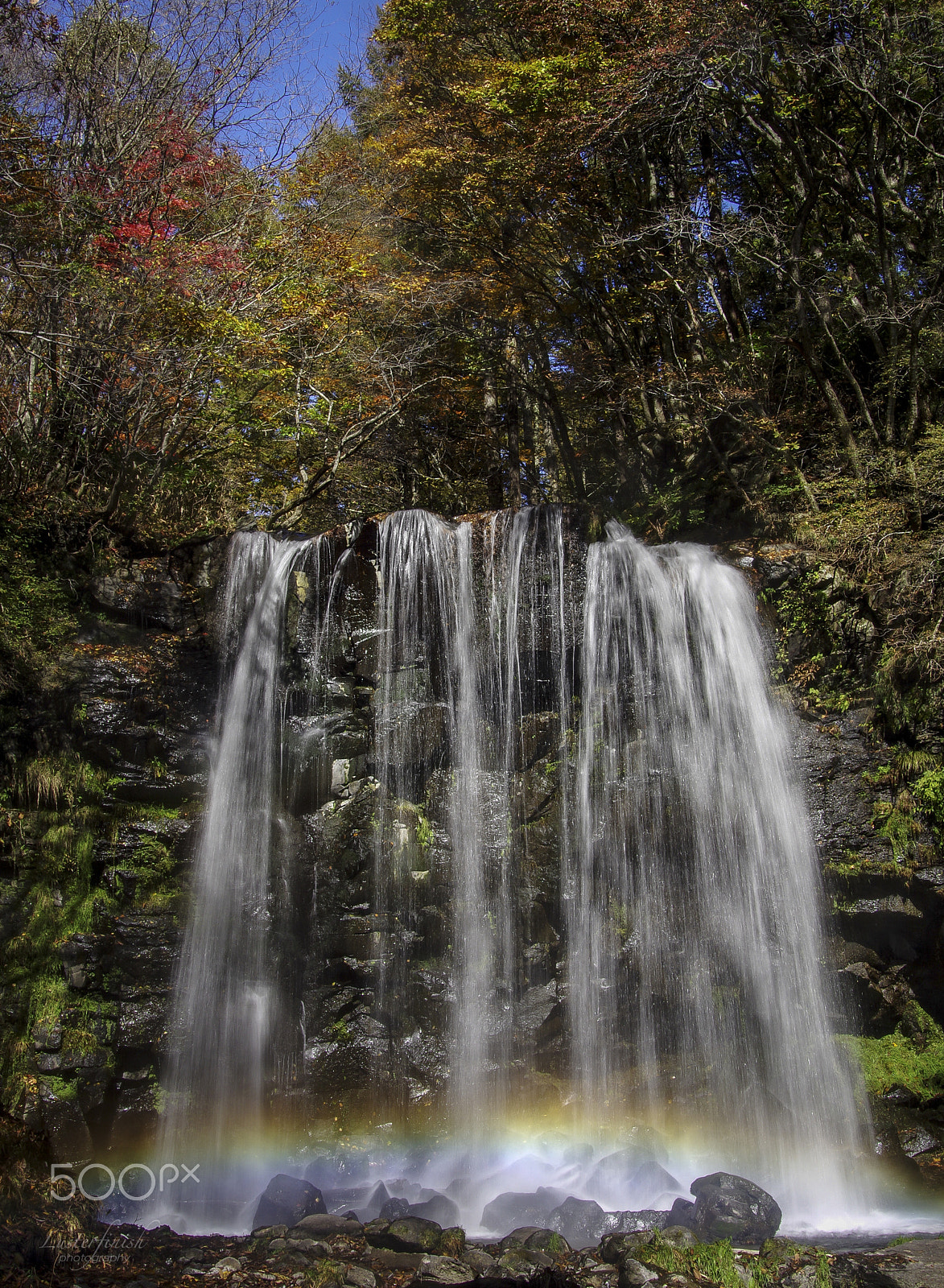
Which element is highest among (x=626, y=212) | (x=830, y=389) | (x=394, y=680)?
(x=626, y=212)

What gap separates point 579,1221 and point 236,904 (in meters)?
4.25

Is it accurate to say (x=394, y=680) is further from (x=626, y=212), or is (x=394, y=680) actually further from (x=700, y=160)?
(x=700, y=160)

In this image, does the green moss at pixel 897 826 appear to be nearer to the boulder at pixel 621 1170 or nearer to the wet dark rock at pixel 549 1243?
the boulder at pixel 621 1170

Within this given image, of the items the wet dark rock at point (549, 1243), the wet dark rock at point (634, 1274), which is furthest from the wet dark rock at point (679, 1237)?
the wet dark rock at point (549, 1243)

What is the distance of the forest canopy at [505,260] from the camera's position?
364 inches

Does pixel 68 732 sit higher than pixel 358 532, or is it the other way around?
pixel 358 532

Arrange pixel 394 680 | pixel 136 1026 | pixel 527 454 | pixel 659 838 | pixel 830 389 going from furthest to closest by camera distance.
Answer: pixel 527 454 < pixel 830 389 < pixel 394 680 < pixel 659 838 < pixel 136 1026

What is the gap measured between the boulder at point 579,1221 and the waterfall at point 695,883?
64.3 inches

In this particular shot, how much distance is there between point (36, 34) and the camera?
23.0ft

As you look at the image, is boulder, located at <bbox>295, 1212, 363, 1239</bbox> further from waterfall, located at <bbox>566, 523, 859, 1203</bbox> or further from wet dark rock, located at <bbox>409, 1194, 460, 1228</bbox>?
waterfall, located at <bbox>566, 523, 859, 1203</bbox>

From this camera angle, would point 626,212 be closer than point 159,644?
No

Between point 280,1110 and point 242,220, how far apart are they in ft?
36.1

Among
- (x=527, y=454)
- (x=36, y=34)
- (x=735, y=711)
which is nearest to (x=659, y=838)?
(x=735, y=711)

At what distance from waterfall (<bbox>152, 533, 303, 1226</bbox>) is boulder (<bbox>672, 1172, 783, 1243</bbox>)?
415 cm
